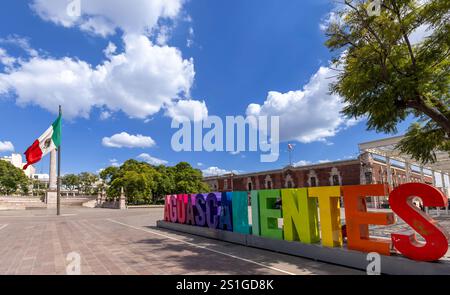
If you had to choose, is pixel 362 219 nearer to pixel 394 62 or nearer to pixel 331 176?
pixel 394 62

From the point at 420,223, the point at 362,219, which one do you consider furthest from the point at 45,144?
the point at 420,223

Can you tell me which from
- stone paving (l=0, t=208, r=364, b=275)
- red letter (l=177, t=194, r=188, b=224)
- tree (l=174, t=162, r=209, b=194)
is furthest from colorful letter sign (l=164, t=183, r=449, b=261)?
tree (l=174, t=162, r=209, b=194)

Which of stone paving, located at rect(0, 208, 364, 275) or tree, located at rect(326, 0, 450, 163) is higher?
tree, located at rect(326, 0, 450, 163)

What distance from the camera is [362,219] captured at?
770 centimetres

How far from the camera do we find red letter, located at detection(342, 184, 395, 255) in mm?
7187

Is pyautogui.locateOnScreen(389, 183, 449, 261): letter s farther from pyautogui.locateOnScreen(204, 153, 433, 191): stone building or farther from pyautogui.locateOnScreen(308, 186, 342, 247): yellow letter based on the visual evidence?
pyautogui.locateOnScreen(204, 153, 433, 191): stone building

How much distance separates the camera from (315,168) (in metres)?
53.2

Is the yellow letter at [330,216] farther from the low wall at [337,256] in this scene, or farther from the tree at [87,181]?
the tree at [87,181]

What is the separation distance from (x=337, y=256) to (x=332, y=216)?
40.6 inches

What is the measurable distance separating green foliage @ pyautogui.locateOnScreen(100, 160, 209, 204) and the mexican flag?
1052 inches

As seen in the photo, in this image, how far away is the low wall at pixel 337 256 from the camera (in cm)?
624

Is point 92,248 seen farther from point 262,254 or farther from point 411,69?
A: point 411,69
